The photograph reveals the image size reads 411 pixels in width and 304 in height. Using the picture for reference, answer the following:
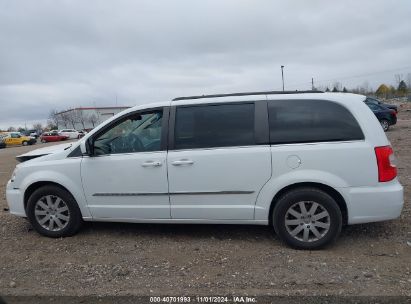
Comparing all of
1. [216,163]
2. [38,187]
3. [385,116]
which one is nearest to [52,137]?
[385,116]

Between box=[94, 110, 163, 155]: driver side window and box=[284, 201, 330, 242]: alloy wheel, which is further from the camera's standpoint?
box=[94, 110, 163, 155]: driver side window

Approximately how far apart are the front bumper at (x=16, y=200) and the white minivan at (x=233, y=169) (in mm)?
128

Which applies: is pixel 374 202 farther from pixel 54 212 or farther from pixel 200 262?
pixel 54 212

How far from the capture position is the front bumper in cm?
509

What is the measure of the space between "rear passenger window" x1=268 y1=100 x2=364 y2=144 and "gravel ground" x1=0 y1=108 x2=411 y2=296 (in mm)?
1258

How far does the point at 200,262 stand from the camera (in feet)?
13.5

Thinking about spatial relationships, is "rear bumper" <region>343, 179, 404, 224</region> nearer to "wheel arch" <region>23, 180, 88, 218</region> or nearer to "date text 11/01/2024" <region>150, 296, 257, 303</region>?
"date text 11/01/2024" <region>150, 296, 257, 303</region>

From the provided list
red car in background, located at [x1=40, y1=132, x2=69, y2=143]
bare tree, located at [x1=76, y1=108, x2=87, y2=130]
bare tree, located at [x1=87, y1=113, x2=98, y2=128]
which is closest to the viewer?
red car in background, located at [x1=40, y1=132, x2=69, y2=143]

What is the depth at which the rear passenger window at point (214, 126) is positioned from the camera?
441 centimetres

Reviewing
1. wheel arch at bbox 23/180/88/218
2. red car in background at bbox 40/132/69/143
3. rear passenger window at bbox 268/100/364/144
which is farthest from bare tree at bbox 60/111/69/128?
rear passenger window at bbox 268/100/364/144

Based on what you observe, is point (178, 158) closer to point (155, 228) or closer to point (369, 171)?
point (155, 228)

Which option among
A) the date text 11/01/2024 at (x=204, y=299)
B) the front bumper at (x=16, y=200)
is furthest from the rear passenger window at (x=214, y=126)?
the front bumper at (x=16, y=200)

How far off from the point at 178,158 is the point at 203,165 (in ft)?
1.03

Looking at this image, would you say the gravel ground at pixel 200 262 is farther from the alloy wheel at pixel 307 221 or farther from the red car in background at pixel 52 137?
the red car in background at pixel 52 137
